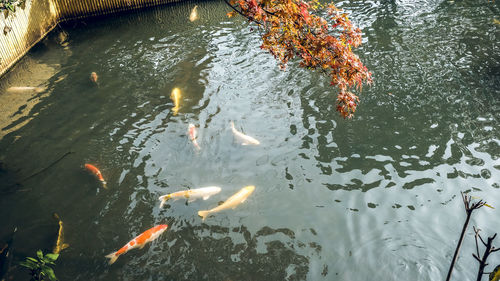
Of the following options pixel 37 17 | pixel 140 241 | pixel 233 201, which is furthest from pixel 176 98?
pixel 37 17

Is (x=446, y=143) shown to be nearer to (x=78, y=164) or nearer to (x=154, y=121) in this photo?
(x=154, y=121)

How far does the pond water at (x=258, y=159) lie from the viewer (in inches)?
238

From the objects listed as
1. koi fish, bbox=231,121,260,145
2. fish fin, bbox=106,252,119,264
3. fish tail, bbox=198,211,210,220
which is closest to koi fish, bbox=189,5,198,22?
koi fish, bbox=231,121,260,145

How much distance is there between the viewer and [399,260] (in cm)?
579

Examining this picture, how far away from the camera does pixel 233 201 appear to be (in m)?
6.97

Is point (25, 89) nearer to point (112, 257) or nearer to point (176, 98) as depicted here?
point (176, 98)

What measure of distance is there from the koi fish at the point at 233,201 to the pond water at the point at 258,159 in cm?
12

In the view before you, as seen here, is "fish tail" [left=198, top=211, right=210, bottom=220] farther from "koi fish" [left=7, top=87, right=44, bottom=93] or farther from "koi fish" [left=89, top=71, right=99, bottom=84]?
"koi fish" [left=7, top=87, right=44, bottom=93]

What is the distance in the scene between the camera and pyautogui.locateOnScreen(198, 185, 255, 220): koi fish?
683 centimetres

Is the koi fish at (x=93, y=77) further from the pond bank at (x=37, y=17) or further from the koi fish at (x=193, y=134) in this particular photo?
the koi fish at (x=193, y=134)

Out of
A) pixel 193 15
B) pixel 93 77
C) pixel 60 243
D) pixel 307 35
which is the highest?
pixel 307 35

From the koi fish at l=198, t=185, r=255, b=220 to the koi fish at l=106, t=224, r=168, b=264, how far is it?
818 mm

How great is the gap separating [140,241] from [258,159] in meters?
3.05

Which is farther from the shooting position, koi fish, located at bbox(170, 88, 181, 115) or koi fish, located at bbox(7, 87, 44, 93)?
koi fish, located at bbox(7, 87, 44, 93)
